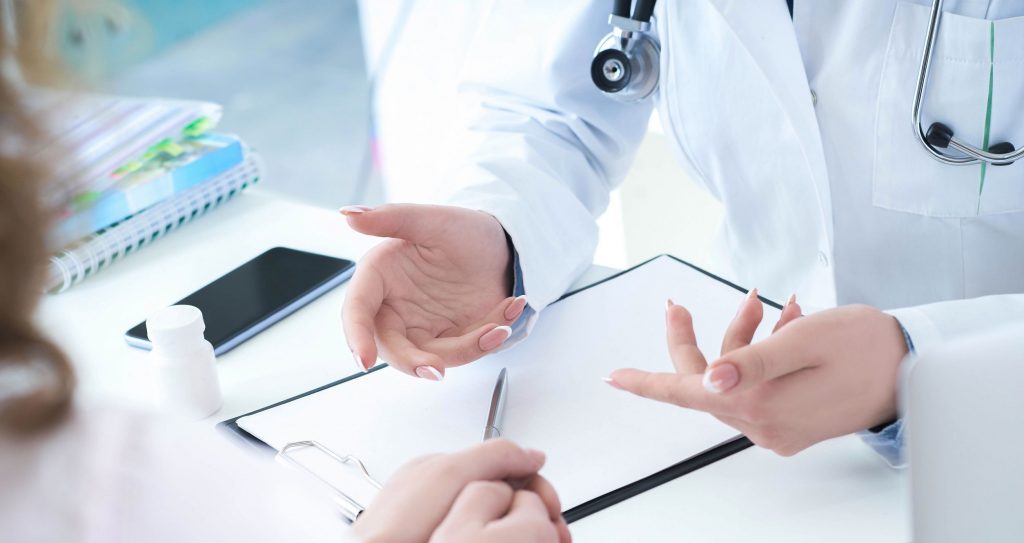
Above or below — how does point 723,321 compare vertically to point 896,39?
below

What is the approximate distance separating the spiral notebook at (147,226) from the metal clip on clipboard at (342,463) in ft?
1.26

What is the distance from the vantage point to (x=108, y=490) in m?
0.41

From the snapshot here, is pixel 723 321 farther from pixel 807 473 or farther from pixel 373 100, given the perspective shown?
pixel 373 100

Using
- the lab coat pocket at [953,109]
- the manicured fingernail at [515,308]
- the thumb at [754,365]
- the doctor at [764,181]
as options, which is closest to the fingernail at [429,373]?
the doctor at [764,181]

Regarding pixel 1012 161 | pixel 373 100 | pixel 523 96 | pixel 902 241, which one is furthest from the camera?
pixel 373 100

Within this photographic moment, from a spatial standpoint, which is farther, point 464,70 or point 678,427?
point 464,70

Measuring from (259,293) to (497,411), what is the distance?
349 mm

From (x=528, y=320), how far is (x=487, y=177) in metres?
0.19

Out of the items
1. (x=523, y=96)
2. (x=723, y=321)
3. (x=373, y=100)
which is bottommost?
(x=373, y=100)

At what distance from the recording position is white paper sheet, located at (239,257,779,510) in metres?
0.68

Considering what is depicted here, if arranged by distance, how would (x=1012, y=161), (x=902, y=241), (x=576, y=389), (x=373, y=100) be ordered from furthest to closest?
1. (x=373, y=100)
2. (x=902, y=241)
3. (x=1012, y=161)
4. (x=576, y=389)

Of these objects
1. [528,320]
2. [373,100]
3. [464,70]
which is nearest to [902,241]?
[528,320]

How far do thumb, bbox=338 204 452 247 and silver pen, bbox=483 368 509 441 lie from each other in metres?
0.15

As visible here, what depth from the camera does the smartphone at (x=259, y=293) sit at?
906 mm
